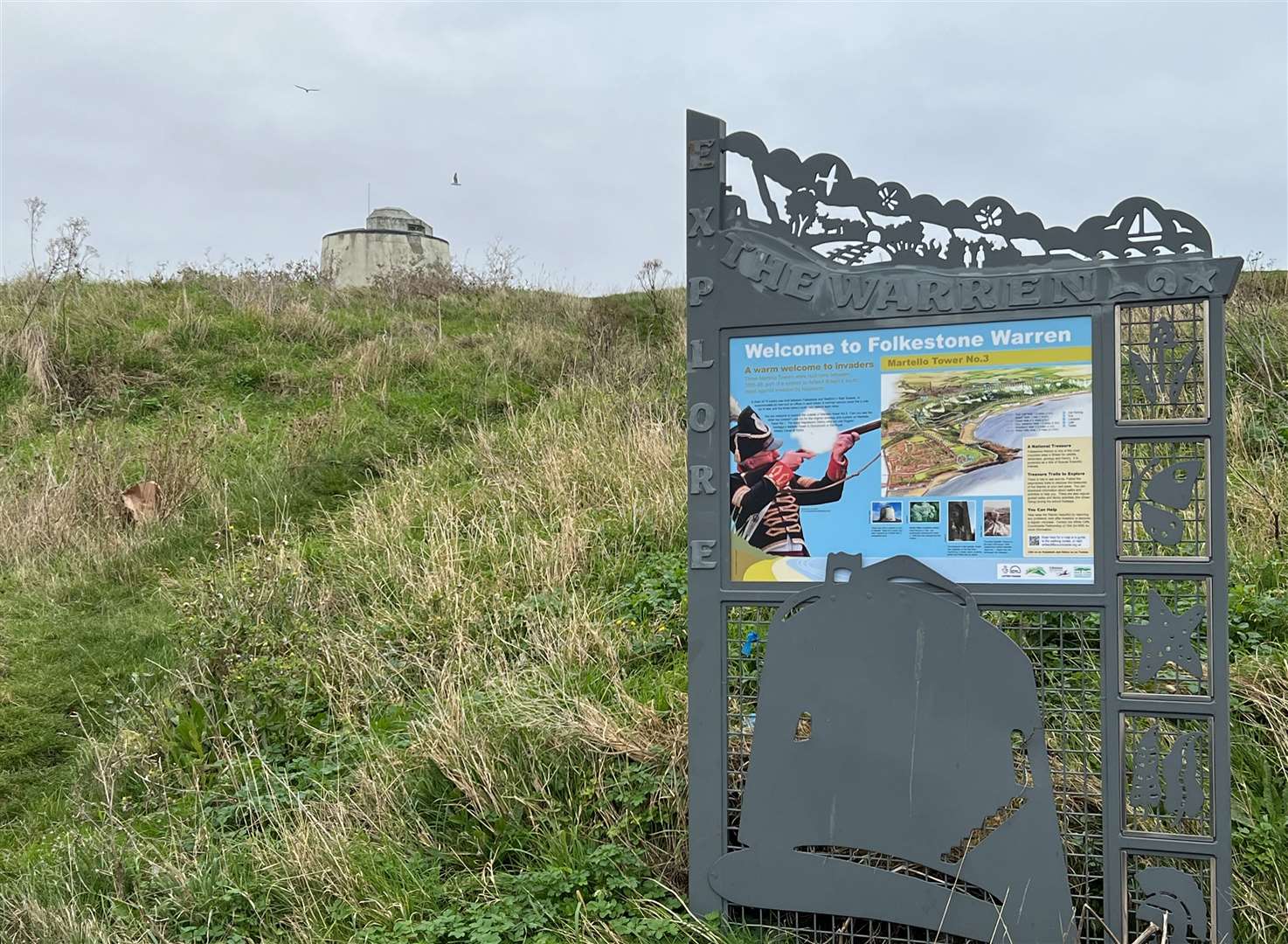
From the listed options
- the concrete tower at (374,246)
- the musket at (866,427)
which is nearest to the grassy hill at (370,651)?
the musket at (866,427)

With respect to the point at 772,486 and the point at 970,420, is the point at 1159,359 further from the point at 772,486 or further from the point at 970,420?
the point at 772,486

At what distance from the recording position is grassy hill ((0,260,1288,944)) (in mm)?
3572

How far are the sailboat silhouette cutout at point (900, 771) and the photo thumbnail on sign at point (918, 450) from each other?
5.4 inches

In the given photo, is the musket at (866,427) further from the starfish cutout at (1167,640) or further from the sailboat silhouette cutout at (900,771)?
the starfish cutout at (1167,640)

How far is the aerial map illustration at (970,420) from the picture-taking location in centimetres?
303

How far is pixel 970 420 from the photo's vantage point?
3.08m

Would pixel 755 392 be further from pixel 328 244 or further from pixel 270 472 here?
pixel 328 244

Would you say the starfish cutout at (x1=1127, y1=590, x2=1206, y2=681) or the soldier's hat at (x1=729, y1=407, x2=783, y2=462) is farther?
the soldier's hat at (x1=729, y1=407, x2=783, y2=462)

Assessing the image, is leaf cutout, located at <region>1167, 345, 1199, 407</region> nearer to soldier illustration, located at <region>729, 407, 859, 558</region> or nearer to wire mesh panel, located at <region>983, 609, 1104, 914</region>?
wire mesh panel, located at <region>983, 609, 1104, 914</region>

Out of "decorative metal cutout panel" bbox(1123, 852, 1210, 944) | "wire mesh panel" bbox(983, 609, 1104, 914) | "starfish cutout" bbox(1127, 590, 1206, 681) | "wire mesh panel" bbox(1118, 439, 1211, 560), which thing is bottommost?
"decorative metal cutout panel" bbox(1123, 852, 1210, 944)

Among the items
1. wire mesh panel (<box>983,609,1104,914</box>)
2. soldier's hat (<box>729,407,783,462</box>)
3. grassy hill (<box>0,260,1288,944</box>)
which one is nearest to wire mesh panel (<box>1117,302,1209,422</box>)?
wire mesh panel (<box>983,609,1104,914</box>)

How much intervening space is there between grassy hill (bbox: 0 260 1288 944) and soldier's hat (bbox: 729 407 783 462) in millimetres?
1260

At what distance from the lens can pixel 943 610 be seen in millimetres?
3090

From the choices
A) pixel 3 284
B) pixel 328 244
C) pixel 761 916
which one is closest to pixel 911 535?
pixel 761 916
